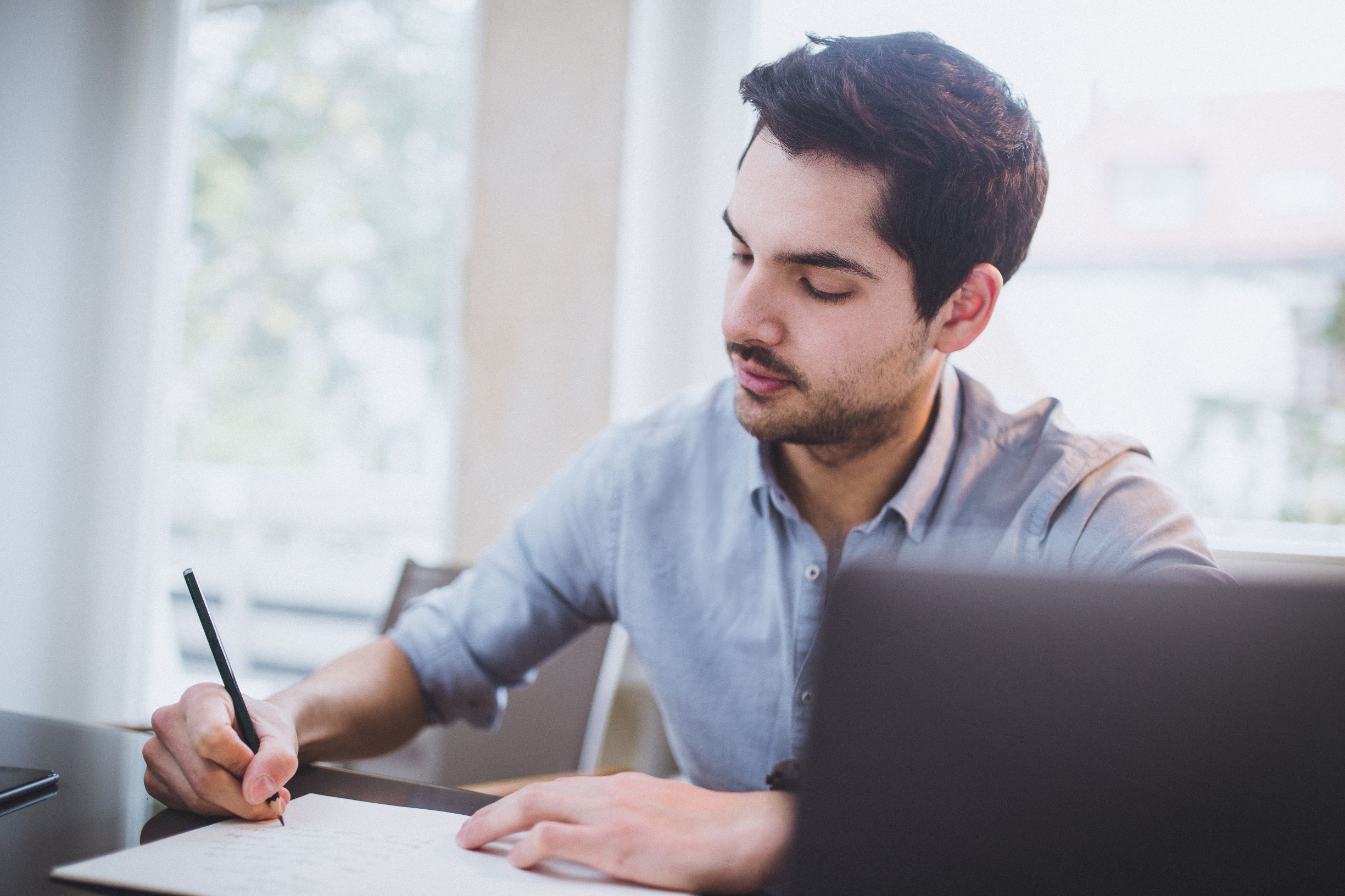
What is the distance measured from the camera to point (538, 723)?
1558 millimetres

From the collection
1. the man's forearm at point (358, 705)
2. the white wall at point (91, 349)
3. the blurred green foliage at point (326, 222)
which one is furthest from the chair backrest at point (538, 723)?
the white wall at point (91, 349)

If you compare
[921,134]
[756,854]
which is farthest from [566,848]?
[921,134]

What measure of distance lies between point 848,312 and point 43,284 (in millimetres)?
2679

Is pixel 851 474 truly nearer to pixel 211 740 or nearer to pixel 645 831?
pixel 645 831

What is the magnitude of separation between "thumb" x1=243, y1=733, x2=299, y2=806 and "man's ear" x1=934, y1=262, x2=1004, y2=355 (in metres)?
0.81

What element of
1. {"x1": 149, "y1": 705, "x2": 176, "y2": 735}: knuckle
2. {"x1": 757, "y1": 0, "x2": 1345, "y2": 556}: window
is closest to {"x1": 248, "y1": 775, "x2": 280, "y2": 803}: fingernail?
{"x1": 149, "y1": 705, "x2": 176, "y2": 735}: knuckle

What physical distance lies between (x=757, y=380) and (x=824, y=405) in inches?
3.1

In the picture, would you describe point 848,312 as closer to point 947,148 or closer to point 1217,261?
point 947,148

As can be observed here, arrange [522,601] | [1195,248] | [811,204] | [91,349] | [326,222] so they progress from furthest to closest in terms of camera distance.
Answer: [326,222], [91,349], [1195,248], [522,601], [811,204]

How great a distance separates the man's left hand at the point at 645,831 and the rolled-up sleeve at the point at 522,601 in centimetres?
51

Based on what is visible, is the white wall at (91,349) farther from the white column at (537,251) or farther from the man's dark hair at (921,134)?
the man's dark hair at (921,134)

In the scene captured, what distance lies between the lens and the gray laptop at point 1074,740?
40cm

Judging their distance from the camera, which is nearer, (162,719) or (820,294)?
(162,719)

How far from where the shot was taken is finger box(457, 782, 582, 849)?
23.9 inches
